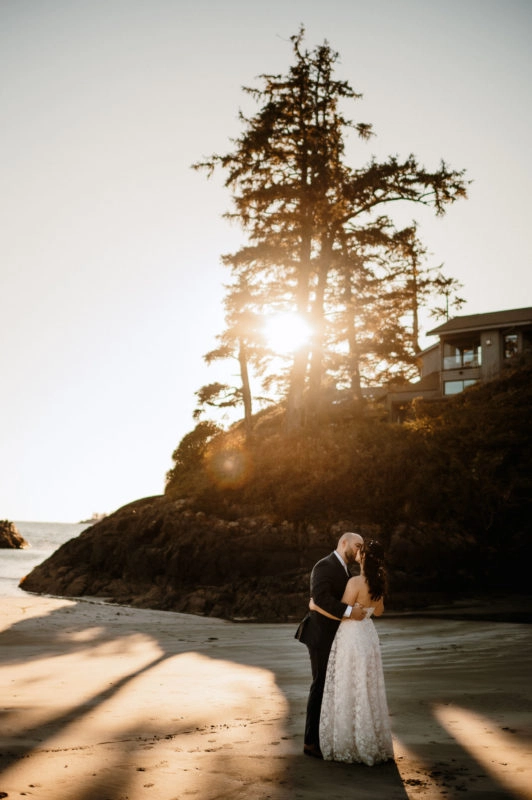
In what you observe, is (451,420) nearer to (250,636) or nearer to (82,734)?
(250,636)

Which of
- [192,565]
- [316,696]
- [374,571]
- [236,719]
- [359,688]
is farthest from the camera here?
[192,565]

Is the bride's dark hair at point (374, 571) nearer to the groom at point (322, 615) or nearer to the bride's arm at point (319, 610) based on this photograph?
the groom at point (322, 615)

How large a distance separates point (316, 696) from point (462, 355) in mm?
38155

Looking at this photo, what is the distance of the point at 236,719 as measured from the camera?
7867 mm

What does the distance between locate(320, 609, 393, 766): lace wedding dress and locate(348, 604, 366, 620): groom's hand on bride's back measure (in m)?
0.09

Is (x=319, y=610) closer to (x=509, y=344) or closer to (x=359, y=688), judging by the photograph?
(x=359, y=688)

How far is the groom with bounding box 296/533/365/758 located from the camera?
6.54 m

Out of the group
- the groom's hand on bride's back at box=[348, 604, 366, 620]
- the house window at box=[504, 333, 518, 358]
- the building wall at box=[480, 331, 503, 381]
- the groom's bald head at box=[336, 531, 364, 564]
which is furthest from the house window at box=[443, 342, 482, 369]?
the groom's hand on bride's back at box=[348, 604, 366, 620]

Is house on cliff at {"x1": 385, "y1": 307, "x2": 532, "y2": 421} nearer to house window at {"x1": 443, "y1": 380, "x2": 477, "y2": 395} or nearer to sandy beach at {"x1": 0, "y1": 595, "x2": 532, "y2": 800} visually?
house window at {"x1": 443, "y1": 380, "x2": 477, "y2": 395}

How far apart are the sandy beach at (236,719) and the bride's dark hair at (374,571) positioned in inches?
55.1

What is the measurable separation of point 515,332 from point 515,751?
3636 cm

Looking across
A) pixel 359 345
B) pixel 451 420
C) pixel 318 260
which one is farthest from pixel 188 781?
pixel 359 345

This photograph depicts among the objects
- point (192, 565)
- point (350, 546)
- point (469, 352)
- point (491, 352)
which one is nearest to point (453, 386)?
point (491, 352)

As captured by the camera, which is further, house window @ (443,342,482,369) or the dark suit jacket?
house window @ (443,342,482,369)
